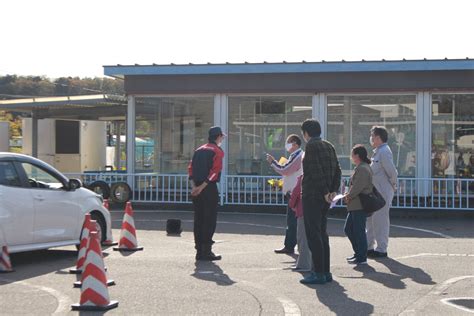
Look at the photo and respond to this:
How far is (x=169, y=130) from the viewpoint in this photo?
2048 centimetres

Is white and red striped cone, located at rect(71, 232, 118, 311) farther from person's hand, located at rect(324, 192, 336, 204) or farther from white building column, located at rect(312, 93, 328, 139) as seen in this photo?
white building column, located at rect(312, 93, 328, 139)

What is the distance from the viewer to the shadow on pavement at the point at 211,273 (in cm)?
871

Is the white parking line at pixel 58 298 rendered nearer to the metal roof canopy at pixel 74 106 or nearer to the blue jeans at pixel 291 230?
→ the blue jeans at pixel 291 230

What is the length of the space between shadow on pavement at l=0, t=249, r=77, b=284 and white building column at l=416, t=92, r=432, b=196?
1047 cm

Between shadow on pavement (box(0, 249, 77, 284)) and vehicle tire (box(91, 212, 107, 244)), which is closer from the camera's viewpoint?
shadow on pavement (box(0, 249, 77, 284))

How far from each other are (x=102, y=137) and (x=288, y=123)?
9.57 meters

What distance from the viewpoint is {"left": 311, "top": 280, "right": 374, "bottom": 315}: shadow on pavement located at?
23.3ft

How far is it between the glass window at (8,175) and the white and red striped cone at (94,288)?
2881 millimetres

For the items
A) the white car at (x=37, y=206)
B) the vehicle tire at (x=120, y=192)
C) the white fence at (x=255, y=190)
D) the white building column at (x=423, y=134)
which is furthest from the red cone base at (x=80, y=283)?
the white building column at (x=423, y=134)

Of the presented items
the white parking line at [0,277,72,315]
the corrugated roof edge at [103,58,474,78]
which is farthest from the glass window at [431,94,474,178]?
the white parking line at [0,277,72,315]

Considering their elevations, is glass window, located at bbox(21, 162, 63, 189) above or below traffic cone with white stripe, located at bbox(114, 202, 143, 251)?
above

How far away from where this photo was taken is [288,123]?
1959cm

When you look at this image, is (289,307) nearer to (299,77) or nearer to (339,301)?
(339,301)

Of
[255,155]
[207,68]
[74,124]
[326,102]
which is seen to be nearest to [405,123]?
[326,102]
